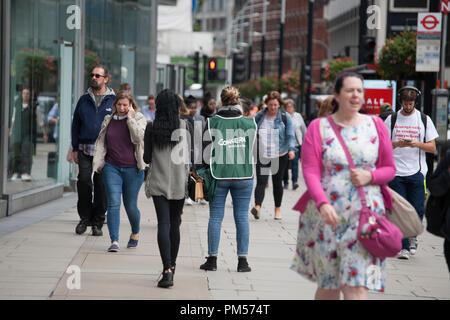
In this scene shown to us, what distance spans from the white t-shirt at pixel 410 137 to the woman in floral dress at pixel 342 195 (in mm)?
4551

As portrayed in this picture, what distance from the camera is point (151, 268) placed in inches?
357

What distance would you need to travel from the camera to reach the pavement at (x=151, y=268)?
7844 mm

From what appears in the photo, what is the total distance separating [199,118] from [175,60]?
25.2 meters

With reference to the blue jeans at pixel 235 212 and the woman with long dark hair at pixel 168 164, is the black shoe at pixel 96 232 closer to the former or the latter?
the blue jeans at pixel 235 212

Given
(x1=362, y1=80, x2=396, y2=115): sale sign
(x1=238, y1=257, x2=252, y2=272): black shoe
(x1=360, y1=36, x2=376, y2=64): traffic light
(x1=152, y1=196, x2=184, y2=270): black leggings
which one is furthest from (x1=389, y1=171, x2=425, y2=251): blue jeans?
(x1=360, y1=36, x2=376, y2=64): traffic light

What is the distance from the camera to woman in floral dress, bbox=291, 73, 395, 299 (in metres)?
5.70

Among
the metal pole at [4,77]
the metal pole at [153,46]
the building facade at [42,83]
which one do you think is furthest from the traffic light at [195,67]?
the metal pole at [4,77]

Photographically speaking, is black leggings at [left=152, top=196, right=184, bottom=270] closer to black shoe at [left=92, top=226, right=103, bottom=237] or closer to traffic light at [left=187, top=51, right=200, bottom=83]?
black shoe at [left=92, top=226, right=103, bottom=237]

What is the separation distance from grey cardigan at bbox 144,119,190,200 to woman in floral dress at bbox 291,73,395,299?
2368mm

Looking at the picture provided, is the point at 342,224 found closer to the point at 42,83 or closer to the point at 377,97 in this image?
the point at 42,83

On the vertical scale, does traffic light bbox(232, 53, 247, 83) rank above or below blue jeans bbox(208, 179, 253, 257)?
above

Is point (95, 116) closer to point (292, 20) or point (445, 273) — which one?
point (445, 273)
